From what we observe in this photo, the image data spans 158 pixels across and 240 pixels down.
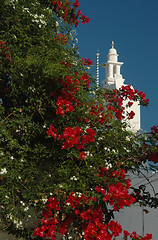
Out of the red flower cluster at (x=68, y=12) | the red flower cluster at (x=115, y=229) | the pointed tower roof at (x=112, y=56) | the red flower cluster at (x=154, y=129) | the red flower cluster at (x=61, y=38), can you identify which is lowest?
the red flower cluster at (x=115, y=229)

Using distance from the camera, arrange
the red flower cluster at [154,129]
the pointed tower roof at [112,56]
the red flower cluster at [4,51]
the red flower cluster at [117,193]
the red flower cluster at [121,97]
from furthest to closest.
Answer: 1. the pointed tower roof at [112,56]
2. the red flower cluster at [121,97]
3. the red flower cluster at [154,129]
4. the red flower cluster at [4,51]
5. the red flower cluster at [117,193]

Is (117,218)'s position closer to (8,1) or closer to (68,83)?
(68,83)

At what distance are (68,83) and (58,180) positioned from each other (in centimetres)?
89

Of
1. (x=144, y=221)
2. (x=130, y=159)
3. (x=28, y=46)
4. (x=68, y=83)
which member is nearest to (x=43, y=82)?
(x=68, y=83)

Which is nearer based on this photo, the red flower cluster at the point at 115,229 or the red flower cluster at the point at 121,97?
the red flower cluster at the point at 115,229

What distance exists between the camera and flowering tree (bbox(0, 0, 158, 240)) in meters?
2.59

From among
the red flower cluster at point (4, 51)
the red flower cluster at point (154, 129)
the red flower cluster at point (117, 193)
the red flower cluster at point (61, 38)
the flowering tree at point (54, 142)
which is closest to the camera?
the red flower cluster at point (117, 193)

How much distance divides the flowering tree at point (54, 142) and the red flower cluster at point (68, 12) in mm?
430

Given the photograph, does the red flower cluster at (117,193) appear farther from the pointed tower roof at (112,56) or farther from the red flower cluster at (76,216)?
the pointed tower roof at (112,56)

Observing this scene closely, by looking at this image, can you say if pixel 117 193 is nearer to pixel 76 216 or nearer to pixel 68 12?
pixel 76 216

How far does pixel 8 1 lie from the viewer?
292cm

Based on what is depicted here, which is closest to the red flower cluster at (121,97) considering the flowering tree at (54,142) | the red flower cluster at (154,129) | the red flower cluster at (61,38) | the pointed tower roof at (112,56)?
the red flower cluster at (154,129)

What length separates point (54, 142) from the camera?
2.83 m

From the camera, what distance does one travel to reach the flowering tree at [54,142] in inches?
102
